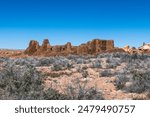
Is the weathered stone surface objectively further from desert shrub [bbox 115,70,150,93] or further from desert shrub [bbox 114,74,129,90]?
desert shrub [bbox 115,70,150,93]

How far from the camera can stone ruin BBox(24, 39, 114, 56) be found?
81.2 m

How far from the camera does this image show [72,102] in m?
8.56

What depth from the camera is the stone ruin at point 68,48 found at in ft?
267

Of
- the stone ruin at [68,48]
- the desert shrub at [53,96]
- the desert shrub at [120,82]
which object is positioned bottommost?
the desert shrub at [53,96]

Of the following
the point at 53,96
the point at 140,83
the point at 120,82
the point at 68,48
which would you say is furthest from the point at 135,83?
the point at 68,48

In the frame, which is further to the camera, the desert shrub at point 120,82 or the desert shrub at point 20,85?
the desert shrub at point 120,82

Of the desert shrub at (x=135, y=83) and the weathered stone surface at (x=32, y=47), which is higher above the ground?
the weathered stone surface at (x=32, y=47)

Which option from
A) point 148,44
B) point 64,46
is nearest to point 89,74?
point 64,46

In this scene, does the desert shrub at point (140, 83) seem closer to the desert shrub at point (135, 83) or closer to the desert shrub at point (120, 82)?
the desert shrub at point (135, 83)

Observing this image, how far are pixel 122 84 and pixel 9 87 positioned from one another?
14.2 ft

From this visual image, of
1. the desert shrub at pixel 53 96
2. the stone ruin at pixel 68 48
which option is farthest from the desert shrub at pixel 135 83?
the stone ruin at pixel 68 48

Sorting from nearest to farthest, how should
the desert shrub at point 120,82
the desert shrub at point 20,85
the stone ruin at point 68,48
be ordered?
the desert shrub at point 20,85
the desert shrub at point 120,82
the stone ruin at point 68,48

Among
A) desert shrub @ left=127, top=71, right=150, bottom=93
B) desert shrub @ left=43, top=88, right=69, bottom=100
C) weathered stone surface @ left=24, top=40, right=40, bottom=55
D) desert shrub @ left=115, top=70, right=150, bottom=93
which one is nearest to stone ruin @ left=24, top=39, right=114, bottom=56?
weathered stone surface @ left=24, top=40, right=40, bottom=55

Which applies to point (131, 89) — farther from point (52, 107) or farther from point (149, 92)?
point (52, 107)
